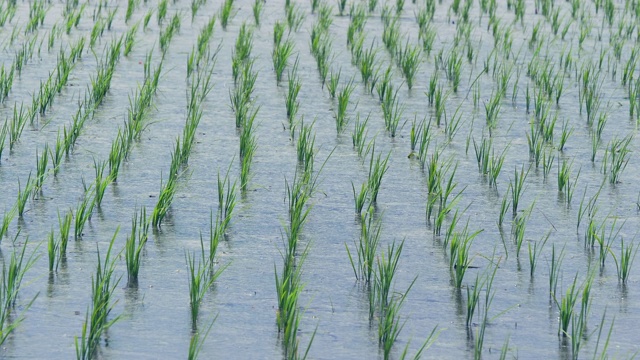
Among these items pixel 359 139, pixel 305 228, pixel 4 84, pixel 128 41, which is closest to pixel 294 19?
pixel 128 41

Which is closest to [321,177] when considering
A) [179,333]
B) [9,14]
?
[179,333]

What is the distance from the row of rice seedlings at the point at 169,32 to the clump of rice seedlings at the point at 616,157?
2.72 meters

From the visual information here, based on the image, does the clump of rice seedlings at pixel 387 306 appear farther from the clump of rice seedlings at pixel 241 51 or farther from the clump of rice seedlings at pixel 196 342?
the clump of rice seedlings at pixel 241 51

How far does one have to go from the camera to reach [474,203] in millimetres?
4102

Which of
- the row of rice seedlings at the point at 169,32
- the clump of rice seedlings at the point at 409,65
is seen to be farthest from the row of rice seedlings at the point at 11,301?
the row of rice seedlings at the point at 169,32

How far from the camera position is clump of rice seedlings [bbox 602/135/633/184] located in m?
4.39

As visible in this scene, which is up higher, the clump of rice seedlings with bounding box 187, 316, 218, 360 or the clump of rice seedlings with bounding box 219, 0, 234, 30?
the clump of rice seedlings with bounding box 187, 316, 218, 360

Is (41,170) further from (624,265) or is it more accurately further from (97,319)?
(624,265)

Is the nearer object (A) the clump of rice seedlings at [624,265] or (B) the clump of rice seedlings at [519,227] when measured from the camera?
(A) the clump of rice seedlings at [624,265]

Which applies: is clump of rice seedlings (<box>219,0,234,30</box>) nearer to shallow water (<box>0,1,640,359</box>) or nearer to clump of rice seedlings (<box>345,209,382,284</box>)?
shallow water (<box>0,1,640,359</box>)

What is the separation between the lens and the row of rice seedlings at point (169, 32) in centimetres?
661

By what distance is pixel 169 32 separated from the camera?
682 centimetres

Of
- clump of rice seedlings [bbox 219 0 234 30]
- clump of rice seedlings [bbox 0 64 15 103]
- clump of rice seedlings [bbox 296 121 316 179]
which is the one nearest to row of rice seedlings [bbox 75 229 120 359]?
clump of rice seedlings [bbox 296 121 316 179]

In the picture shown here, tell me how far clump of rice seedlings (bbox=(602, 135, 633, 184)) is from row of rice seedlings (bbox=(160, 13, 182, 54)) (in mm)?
2721
